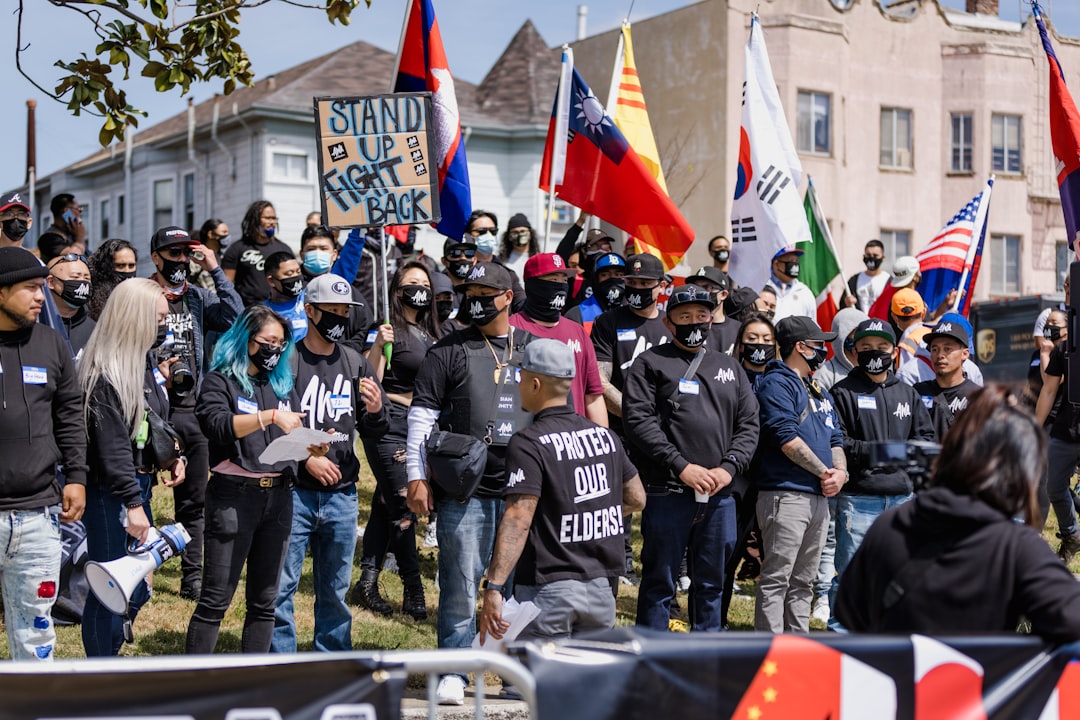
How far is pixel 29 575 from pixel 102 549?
1.00 meters

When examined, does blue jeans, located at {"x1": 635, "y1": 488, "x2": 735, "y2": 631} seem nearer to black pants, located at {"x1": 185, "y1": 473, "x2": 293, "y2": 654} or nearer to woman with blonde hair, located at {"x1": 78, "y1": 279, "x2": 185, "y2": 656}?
black pants, located at {"x1": 185, "y1": 473, "x2": 293, "y2": 654}

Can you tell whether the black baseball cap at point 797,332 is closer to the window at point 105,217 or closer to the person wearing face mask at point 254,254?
the person wearing face mask at point 254,254

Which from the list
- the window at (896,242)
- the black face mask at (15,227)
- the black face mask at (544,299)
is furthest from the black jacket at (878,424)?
the window at (896,242)

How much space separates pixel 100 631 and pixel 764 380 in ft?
14.2

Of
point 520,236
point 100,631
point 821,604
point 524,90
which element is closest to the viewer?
point 100,631

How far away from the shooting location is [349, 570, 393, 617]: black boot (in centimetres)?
929

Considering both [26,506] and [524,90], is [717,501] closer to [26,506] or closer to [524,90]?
[26,506]

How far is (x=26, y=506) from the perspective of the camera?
20.3 ft

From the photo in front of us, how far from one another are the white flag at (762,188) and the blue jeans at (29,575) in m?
6.96

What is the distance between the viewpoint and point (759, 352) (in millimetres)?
9211

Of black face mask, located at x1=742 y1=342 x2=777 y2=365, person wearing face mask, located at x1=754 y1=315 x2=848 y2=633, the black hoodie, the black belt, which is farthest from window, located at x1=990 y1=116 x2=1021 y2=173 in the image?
the black hoodie

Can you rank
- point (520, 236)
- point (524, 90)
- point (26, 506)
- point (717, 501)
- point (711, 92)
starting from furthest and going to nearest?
point (524, 90), point (711, 92), point (520, 236), point (717, 501), point (26, 506)

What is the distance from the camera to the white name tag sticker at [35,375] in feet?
20.5

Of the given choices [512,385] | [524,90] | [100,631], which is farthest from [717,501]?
[524,90]
